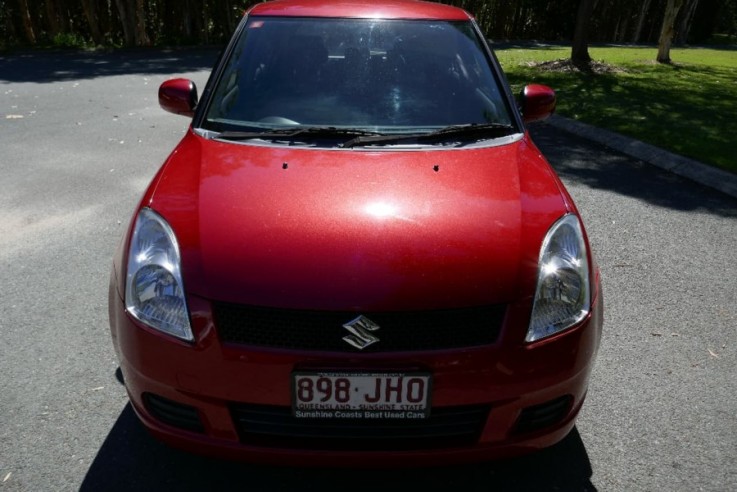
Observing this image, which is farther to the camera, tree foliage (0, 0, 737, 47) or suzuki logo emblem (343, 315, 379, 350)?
tree foliage (0, 0, 737, 47)

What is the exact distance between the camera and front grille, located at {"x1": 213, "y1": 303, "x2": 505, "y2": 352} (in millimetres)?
1995

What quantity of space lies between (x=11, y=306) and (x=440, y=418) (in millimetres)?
2607

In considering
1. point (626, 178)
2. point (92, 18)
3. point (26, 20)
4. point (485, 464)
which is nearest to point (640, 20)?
point (92, 18)

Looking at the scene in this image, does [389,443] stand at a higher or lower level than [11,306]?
higher

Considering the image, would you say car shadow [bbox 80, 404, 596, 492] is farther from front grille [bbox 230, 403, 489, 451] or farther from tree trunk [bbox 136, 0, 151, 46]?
tree trunk [bbox 136, 0, 151, 46]

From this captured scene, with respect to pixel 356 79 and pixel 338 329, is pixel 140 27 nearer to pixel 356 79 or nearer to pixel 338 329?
pixel 356 79

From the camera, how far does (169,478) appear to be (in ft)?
7.78

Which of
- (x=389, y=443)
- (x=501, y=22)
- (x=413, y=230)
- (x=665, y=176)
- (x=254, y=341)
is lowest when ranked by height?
(x=501, y=22)

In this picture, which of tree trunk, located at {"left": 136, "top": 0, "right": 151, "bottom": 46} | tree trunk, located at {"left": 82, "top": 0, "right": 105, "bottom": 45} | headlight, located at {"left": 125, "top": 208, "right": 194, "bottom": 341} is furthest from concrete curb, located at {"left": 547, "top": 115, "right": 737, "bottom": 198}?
tree trunk, located at {"left": 82, "top": 0, "right": 105, "bottom": 45}

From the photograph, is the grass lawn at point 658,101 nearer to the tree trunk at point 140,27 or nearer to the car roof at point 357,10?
the car roof at point 357,10

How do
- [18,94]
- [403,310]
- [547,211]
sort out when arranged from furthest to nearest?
[18,94] → [547,211] → [403,310]

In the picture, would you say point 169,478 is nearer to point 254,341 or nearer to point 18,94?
point 254,341

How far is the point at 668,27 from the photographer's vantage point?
50.2 feet

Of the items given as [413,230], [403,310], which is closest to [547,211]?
[413,230]
